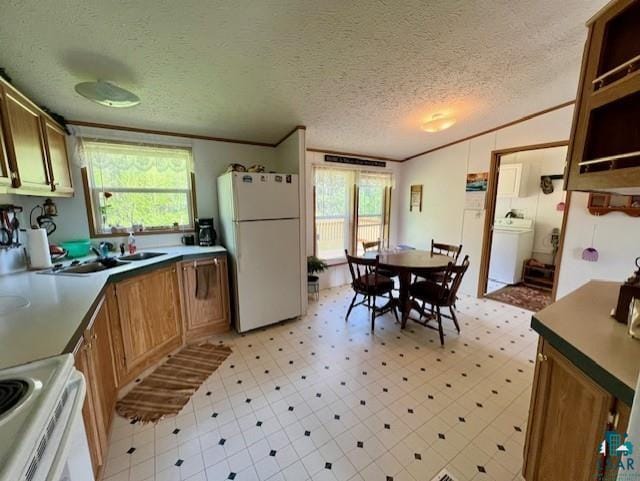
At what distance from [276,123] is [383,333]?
8.49 ft

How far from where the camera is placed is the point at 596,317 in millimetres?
1141

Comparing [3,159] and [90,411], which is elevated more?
[3,159]

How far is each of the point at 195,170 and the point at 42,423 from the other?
2.82 metres

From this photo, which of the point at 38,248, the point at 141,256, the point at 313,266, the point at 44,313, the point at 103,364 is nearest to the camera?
the point at 44,313

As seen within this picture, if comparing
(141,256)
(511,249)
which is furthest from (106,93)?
(511,249)

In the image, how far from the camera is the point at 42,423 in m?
0.61

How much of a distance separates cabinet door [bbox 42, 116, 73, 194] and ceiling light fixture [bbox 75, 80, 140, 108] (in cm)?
62

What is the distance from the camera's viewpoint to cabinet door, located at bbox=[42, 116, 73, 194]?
1920 millimetres

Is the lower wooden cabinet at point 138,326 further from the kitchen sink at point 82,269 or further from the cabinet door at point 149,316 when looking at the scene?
the kitchen sink at point 82,269

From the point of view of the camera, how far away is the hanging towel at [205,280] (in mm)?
2584

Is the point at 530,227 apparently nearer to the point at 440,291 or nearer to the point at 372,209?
the point at 372,209

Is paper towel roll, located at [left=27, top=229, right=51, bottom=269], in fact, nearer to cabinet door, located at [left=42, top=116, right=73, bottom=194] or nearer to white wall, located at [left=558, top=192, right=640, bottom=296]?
cabinet door, located at [left=42, top=116, right=73, bottom=194]

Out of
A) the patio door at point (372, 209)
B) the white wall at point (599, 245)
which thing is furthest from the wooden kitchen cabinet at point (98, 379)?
the white wall at point (599, 245)

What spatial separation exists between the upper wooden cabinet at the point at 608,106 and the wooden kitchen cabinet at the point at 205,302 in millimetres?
2738
